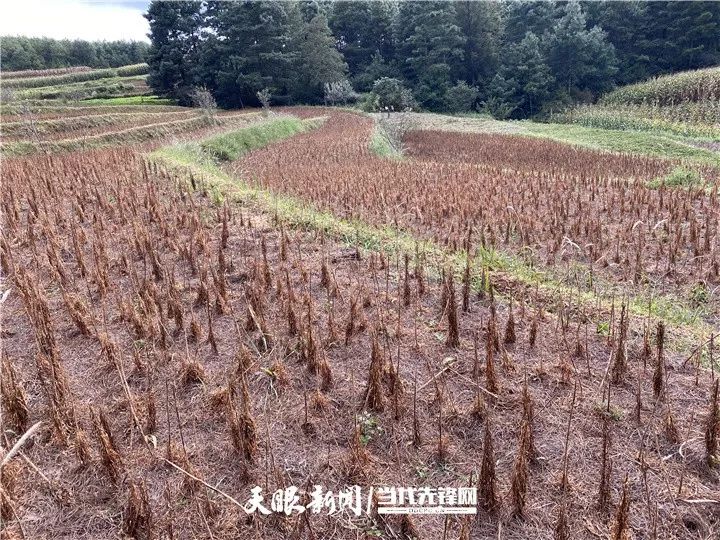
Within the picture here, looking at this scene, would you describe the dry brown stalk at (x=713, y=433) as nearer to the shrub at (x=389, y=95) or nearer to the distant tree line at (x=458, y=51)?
the distant tree line at (x=458, y=51)

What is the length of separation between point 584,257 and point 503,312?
2.73m

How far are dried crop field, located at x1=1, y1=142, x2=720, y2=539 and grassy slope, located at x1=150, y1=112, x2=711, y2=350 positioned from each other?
0.36 m

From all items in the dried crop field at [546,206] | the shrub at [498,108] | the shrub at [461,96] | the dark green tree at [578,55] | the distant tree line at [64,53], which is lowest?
the dried crop field at [546,206]

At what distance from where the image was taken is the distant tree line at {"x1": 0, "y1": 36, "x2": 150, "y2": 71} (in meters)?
41.7

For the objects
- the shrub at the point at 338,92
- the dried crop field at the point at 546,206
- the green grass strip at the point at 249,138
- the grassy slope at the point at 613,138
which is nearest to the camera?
the dried crop field at the point at 546,206

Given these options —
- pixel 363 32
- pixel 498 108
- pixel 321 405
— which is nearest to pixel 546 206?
pixel 321 405

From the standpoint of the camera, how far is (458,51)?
127 ft

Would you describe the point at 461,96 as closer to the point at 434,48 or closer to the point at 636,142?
the point at 434,48

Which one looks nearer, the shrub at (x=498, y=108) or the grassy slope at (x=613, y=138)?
the grassy slope at (x=613, y=138)

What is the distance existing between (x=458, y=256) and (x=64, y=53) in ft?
184

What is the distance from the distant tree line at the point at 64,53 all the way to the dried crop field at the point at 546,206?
40.7 meters

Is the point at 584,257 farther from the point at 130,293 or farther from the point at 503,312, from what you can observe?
the point at 130,293

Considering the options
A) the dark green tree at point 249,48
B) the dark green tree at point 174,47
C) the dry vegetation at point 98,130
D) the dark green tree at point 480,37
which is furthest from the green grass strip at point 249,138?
the dark green tree at point 480,37

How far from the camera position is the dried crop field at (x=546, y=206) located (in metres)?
6.30
